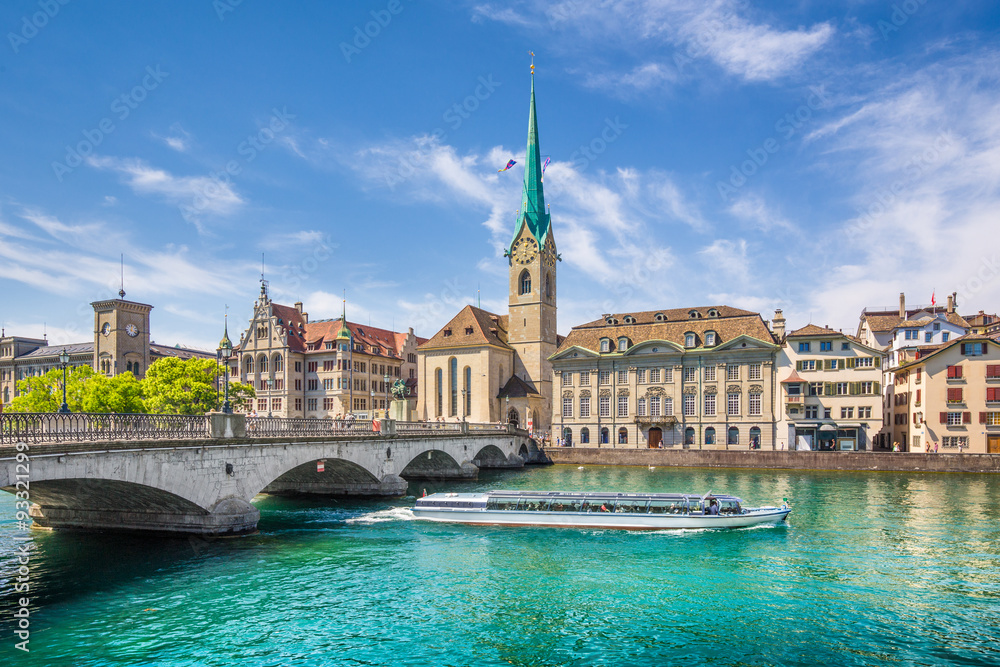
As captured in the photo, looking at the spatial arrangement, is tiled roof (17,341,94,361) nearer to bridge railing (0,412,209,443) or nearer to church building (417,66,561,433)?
church building (417,66,561,433)

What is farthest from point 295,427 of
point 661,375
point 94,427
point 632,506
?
point 661,375

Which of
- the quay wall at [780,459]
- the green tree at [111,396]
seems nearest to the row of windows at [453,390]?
the quay wall at [780,459]

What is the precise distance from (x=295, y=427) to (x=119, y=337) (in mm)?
88493

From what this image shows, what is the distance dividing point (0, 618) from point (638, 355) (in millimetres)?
70104

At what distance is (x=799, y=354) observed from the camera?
252ft

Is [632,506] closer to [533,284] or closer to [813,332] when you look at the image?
[813,332]

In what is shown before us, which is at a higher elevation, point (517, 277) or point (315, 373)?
point (517, 277)

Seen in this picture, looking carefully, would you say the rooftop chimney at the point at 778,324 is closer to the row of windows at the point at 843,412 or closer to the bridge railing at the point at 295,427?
the row of windows at the point at 843,412

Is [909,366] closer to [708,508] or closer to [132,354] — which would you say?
[708,508]

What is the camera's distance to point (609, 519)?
38.4 m

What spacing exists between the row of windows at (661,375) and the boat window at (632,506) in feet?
146

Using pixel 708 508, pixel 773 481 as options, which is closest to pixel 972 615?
pixel 708 508

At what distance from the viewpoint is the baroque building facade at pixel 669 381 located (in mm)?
78875

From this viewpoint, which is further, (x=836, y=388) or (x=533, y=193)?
(x=533, y=193)
